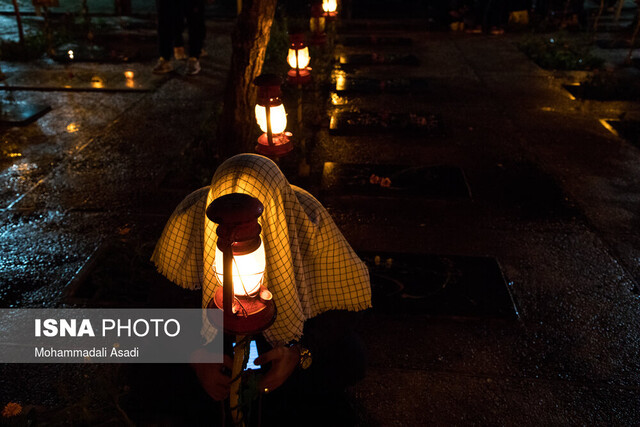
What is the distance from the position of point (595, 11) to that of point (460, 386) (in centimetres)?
1588

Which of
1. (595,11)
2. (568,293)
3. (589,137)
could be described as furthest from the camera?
(595,11)

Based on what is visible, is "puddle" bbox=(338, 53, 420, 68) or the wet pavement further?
"puddle" bbox=(338, 53, 420, 68)

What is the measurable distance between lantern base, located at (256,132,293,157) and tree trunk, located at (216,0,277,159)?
1473 mm

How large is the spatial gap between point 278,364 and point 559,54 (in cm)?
994

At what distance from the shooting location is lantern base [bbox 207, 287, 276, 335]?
1638 millimetres

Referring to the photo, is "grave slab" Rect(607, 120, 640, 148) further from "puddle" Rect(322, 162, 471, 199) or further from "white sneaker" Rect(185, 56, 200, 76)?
"white sneaker" Rect(185, 56, 200, 76)

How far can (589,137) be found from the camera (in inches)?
250

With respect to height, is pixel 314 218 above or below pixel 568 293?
above

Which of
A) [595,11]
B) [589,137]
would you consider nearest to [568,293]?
[589,137]

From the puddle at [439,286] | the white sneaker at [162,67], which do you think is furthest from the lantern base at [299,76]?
the white sneaker at [162,67]

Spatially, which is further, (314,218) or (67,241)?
(67,241)

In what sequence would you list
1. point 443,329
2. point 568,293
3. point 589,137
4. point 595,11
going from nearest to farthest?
point 443,329, point 568,293, point 589,137, point 595,11

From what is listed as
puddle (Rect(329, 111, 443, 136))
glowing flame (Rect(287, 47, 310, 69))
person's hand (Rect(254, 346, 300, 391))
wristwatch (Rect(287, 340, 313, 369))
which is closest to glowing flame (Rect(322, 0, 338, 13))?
puddle (Rect(329, 111, 443, 136))

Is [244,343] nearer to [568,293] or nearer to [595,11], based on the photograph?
[568,293]
